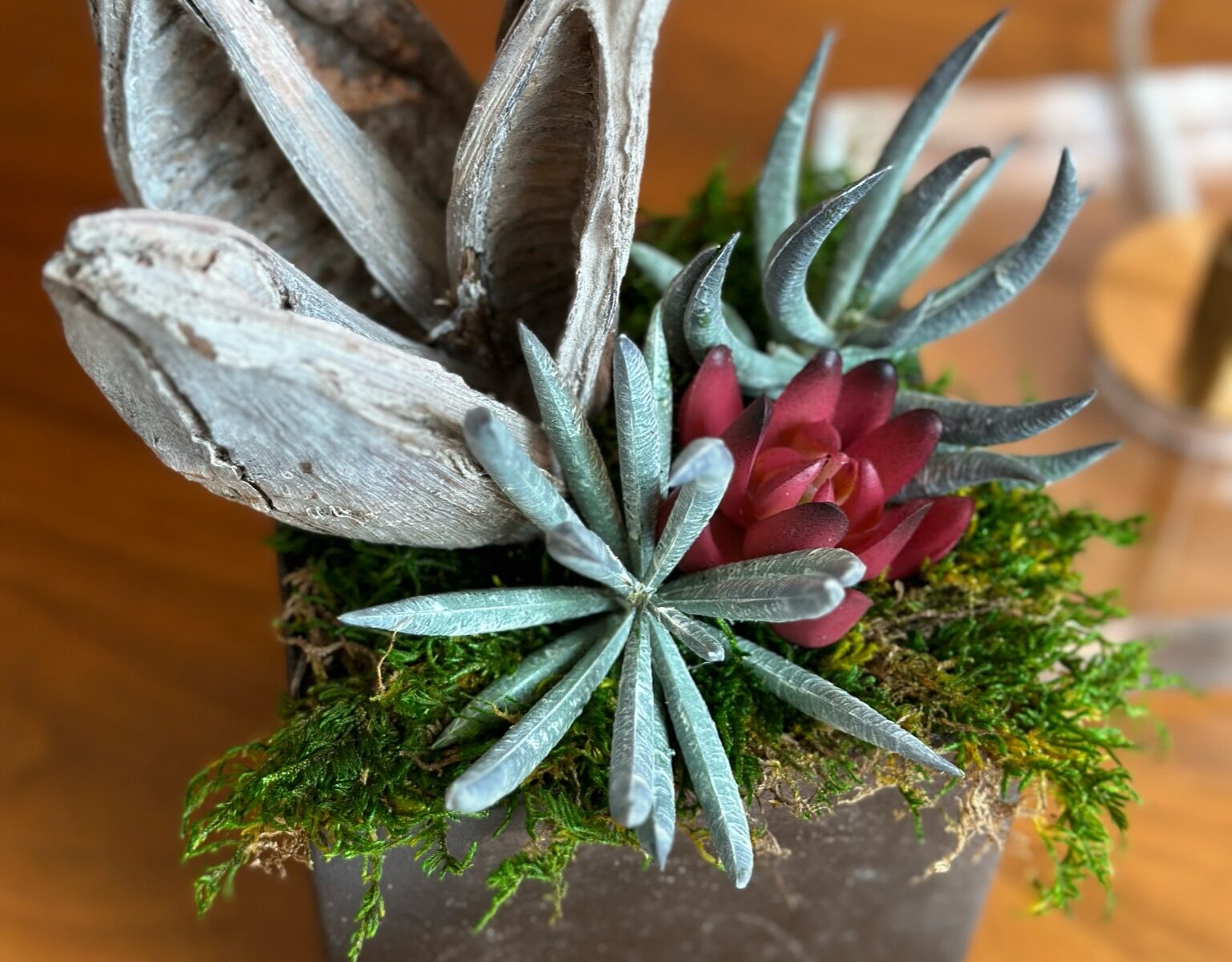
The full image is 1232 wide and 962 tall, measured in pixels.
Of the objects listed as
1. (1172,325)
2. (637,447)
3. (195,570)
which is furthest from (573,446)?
(1172,325)

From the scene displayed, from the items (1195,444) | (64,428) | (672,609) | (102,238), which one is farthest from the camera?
(1195,444)

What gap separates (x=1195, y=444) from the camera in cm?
90

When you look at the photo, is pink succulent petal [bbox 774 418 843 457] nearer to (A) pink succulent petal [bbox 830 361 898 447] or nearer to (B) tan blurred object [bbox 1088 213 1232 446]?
(A) pink succulent petal [bbox 830 361 898 447]

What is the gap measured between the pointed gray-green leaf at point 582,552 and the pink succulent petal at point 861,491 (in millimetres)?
87

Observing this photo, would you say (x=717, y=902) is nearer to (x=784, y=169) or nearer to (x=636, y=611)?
(x=636, y=611)

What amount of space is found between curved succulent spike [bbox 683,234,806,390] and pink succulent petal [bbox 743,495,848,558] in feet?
0.25

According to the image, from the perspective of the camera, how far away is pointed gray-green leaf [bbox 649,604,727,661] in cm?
41

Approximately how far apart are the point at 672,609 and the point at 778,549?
1.8 inches

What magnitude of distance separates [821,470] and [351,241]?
0.68 ft

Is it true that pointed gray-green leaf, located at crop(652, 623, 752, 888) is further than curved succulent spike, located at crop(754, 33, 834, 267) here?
No

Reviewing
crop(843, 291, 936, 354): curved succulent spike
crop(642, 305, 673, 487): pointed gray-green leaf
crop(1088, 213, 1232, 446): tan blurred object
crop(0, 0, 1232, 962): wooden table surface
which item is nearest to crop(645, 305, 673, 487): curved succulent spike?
crop(642, 305, 673, 487): pointed gray-green leaf

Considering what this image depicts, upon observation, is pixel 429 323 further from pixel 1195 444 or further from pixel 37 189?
pixel 1195 444

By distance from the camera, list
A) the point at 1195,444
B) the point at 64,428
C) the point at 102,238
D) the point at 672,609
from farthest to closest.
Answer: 1. the point at 1195,444
2. the point at 64,428
3. the point at 672,609
4. the point at 102,238

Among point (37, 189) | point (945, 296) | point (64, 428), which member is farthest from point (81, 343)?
point (37, 189)
